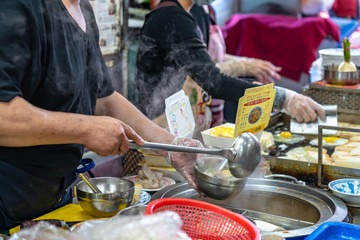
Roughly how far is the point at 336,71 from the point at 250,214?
2.04m

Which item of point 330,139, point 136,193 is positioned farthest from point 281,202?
point 330,139

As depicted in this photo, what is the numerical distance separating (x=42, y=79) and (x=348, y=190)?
4.94ft

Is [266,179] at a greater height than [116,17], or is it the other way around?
[116,17]

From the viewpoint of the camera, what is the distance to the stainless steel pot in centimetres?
216

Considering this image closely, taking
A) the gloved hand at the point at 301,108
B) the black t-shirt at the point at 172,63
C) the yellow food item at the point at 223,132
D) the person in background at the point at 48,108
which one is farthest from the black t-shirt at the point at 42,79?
the gloved hand at the point at 301,108

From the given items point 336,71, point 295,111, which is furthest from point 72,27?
point 336,71

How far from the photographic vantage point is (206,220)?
63.7 inches

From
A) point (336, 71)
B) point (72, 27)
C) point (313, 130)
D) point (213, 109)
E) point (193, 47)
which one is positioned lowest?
point (213, 109)

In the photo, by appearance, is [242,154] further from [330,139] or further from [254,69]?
[254,69]

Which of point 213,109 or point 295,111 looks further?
point 213,109

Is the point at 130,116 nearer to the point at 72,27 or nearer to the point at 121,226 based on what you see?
the point at 72,27

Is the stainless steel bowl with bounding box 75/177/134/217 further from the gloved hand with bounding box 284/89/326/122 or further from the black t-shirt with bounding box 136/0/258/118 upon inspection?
the gloved hand with bounding box 284/89/326/122

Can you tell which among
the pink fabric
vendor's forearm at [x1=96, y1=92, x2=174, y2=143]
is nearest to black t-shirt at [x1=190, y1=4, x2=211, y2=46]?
vendor's forearm at [x1=96, y1=92, x2=174, y2=143]

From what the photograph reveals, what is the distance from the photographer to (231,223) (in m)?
1.53
